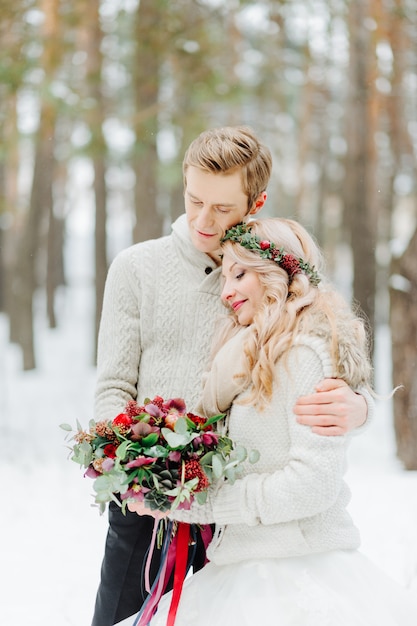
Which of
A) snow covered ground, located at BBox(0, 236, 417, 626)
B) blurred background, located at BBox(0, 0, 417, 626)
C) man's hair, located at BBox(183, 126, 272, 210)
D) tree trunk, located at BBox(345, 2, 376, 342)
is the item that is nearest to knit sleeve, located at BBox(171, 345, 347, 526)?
man's hair, located at BBox(183, 126, 272, 210)

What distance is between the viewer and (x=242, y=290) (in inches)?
96.1

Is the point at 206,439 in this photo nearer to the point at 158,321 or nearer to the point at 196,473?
the point at 196,473

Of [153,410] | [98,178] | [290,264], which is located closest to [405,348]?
[290,264]

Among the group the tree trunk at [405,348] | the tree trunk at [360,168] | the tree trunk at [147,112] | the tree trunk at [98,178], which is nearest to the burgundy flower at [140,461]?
the tree trunk at [405,348]

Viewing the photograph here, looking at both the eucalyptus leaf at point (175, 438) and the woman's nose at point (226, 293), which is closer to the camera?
the eucalyptus leaf at point (175, 438)

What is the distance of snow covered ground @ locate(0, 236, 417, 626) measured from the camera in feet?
14.3

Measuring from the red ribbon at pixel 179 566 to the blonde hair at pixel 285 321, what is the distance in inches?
21.1

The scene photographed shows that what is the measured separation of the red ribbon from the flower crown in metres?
0.93

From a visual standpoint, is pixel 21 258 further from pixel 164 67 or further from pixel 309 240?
pixel 309 240

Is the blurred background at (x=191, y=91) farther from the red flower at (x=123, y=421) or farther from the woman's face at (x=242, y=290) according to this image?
the red flower at (x=123, y=421)

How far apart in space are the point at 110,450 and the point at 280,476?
1.71 feet

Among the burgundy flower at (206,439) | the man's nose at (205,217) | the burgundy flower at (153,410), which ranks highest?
the man's nose at (205,217)

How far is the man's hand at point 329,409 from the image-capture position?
2.20m

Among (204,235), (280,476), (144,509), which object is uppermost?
(204,235)
